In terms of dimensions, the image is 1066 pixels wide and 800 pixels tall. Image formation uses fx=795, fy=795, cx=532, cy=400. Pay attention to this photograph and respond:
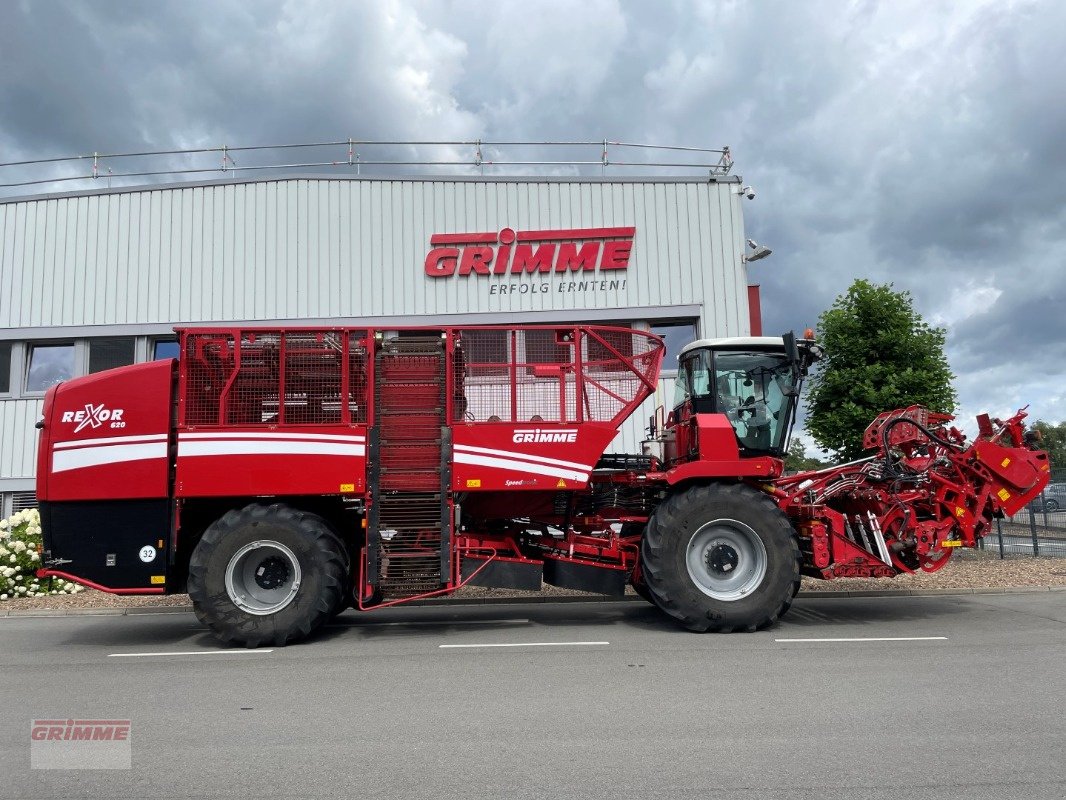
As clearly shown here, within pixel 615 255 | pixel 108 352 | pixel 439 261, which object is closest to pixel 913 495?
pixel 615 255

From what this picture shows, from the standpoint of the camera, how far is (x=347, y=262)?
15.5 m

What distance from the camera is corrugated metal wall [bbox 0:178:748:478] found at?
15383 mm

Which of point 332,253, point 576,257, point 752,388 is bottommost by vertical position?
point 752,388

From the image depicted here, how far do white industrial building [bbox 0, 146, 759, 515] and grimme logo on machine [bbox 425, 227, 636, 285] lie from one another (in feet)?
0.10

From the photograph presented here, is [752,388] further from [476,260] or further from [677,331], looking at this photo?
[476,260]

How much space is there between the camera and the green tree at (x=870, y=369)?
12961 mm

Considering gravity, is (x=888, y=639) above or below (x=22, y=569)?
below

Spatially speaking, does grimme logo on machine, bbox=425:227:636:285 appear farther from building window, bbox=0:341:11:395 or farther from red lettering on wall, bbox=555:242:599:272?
building window, bbox=0:341:11:395

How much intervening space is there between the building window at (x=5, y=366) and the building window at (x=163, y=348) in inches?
111

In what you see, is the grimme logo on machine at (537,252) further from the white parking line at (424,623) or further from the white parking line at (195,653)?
the white parking line at (195,653)

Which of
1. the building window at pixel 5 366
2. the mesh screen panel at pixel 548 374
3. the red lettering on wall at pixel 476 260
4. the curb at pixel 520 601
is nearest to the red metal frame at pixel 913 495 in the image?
the mesh screen panel at pixel 548 374

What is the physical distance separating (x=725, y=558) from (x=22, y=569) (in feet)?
34.7

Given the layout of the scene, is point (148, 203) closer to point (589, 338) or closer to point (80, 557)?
point (80, 557)

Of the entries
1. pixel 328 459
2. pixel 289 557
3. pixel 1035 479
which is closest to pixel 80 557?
pixel 289 557
